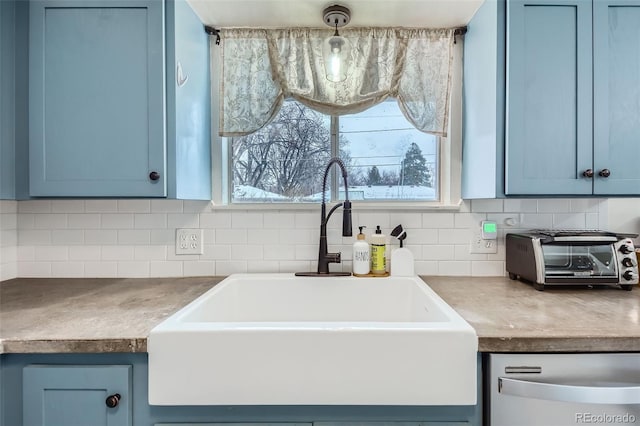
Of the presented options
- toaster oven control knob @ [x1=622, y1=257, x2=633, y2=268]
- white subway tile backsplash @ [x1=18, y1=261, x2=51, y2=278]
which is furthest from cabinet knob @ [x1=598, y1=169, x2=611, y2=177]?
white subway tile backsplash @ [x1=18, y1=261, x2=51, y2=278]

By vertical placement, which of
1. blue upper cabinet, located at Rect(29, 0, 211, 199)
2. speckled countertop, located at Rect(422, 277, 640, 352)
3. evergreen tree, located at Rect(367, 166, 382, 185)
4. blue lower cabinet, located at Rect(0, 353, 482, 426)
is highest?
blue upper cabinet, located at Rect(29, 0, 211, 199)

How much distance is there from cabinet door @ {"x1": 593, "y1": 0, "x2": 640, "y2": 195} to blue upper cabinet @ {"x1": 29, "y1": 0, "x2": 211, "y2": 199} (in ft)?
5.58

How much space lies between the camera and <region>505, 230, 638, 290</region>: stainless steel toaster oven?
50.0 inches

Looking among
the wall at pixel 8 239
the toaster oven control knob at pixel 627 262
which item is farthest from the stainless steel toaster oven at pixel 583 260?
the wall at pixel 8 239

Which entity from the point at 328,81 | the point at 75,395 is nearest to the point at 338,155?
the point at 328,81

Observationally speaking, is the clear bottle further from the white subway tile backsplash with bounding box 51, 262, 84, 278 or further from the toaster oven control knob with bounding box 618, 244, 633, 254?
the white subway tile backsplash with bounding box 51, 262, 84, 278

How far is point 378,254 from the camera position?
1443 mm

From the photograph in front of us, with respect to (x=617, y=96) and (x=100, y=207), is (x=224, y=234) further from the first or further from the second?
(x=617, y=96)

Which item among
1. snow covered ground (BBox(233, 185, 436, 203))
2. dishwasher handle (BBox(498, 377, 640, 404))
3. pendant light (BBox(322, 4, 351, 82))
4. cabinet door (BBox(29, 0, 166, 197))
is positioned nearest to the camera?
dishwasher handle (BBox(498, 377, 640, 404))

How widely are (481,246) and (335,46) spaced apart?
47.0 inches

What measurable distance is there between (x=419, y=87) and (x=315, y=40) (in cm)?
57

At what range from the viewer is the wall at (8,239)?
1491mm

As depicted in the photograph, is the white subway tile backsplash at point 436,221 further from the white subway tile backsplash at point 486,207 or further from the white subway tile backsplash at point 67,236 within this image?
the white subway tile backsplash at point 67,236

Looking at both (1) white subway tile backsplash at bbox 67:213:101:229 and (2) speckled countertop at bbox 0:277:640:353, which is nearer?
(2) speckled countertop at bbox 0:277:640:353
